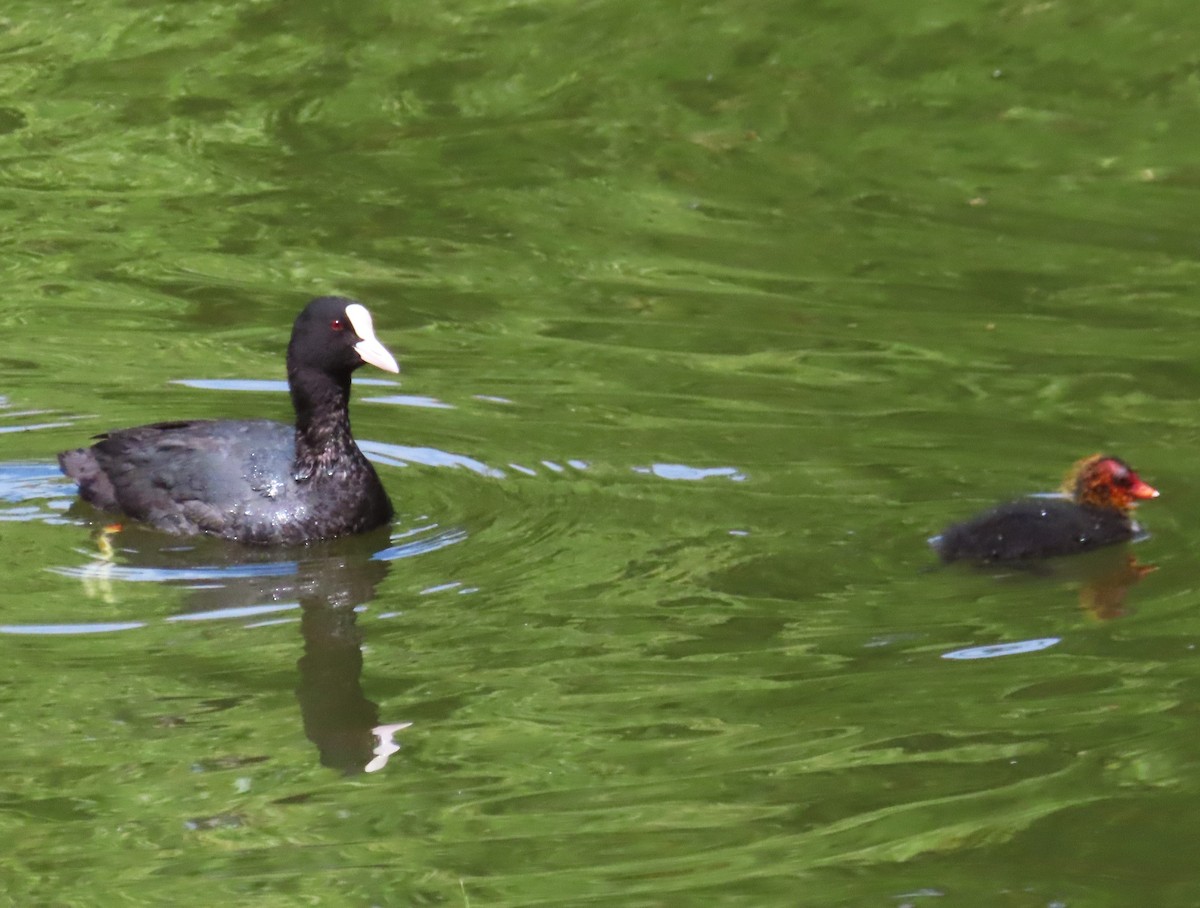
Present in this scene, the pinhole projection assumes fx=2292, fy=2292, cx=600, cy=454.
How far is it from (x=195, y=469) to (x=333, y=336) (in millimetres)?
674

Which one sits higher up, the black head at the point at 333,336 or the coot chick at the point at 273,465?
the black head at the point at 333,336

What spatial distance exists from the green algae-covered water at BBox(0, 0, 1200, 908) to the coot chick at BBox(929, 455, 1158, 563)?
0.09 metres

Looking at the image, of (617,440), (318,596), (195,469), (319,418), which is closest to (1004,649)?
(318,596)

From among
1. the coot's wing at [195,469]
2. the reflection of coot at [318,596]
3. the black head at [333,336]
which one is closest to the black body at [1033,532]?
the reflection of coot at [318,596]

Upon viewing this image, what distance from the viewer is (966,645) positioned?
21.5 ft

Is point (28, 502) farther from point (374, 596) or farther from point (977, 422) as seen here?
point (977, 422)

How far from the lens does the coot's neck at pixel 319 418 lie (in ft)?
26.4

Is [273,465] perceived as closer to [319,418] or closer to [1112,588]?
[319,418]

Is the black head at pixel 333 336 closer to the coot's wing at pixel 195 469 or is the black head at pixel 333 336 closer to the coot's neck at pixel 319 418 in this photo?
the coot's neck at pixel 319 418

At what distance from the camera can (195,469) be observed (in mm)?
8062

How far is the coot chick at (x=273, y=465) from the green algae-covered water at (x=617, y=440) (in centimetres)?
14

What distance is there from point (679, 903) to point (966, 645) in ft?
6.06

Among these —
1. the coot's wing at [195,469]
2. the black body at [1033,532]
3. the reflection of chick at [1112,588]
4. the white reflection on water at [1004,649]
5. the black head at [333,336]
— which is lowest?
the white reflection on water at [1004,649]

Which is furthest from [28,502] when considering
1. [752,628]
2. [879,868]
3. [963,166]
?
[963,166]
